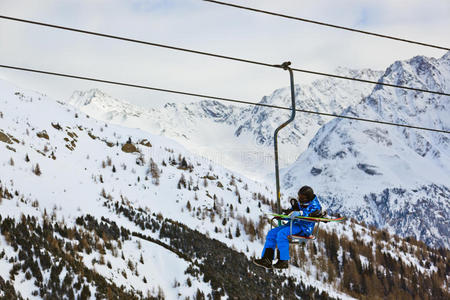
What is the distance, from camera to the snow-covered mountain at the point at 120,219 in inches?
728

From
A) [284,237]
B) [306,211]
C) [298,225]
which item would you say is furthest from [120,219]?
[306,211]

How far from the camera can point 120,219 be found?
30.9 m

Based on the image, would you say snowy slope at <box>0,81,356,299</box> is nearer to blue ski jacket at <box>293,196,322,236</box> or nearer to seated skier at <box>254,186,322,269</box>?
seated skier at <box>254,186,322,269</box>

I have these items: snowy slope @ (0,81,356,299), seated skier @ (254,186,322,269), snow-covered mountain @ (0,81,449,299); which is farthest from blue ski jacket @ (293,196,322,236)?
snowy slope @ (0,81,356,299)

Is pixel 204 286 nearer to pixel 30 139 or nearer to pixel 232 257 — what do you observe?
pixel 232 257

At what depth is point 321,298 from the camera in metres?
40.2

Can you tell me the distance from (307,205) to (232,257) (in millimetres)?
29387

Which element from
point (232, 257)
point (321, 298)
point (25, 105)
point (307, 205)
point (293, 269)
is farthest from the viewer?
point (293, 269)

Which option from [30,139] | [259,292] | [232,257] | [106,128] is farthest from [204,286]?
[106,128]

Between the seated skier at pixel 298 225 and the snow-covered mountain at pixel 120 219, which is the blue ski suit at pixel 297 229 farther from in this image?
the snow-covered mountain at pixel 120 219

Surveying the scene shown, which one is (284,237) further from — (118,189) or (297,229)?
(118,189)

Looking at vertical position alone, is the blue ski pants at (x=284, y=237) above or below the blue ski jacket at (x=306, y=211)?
below

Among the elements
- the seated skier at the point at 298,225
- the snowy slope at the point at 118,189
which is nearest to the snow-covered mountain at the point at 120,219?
the snowy slope at the point at 118,189

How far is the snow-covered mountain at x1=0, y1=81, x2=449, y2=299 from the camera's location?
18500mm
